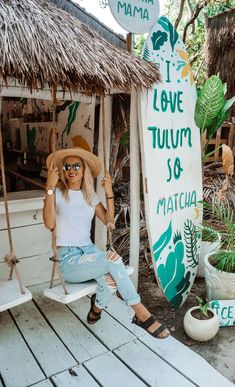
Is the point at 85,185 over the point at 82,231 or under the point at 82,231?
over

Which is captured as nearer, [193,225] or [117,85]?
[117,85]

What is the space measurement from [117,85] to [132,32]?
64 cm

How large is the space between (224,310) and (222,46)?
570 cm

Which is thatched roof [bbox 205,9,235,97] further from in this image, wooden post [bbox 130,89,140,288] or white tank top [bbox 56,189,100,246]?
white tank top [bbox 56,189,100,246]

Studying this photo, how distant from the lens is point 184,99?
139 inches

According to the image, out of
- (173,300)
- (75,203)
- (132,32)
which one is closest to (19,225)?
(75,203)

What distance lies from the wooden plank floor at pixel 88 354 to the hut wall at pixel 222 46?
18.6 feet

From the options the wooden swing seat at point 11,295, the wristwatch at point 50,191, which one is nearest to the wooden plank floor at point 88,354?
the wooden swing seat at point 11,295

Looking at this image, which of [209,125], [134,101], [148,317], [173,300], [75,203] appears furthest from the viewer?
[209,125]

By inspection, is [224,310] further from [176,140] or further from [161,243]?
[176,140]

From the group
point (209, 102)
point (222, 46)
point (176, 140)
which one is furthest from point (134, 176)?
point (222, 46)

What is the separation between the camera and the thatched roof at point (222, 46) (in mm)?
6832

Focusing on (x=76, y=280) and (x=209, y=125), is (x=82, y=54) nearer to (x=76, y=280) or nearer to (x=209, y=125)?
(x=76, y=280)

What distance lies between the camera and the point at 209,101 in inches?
142
